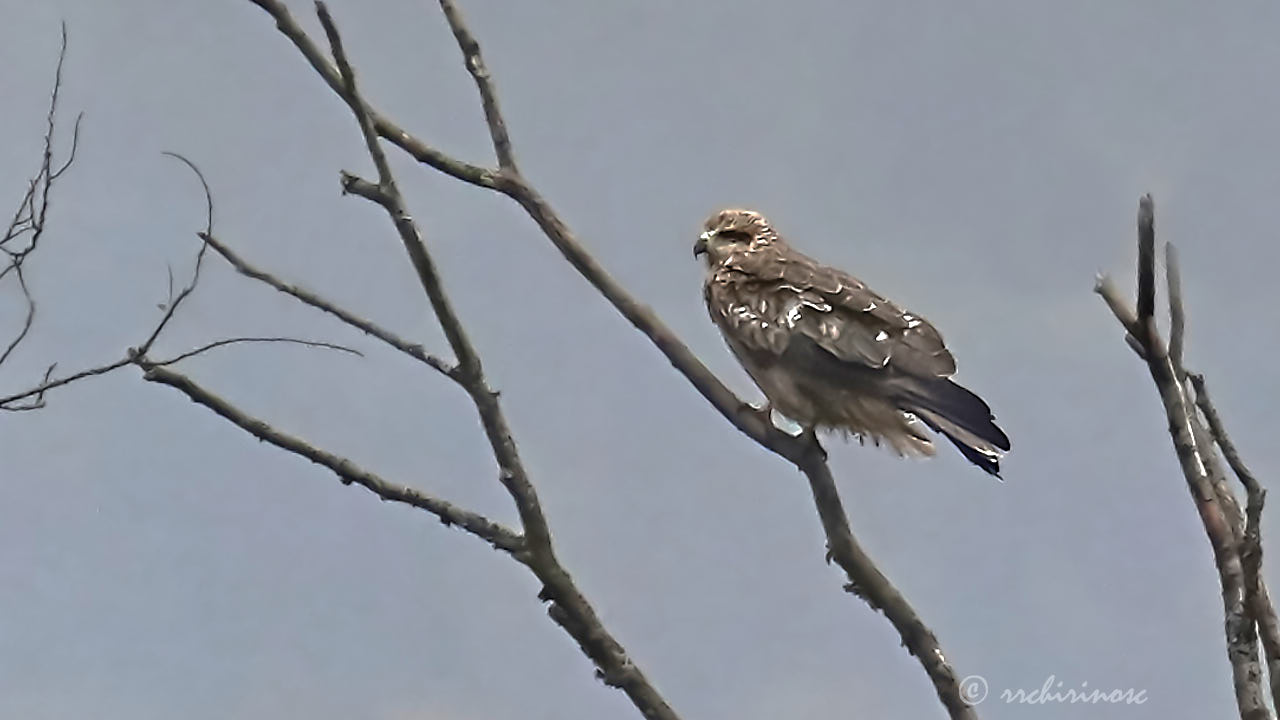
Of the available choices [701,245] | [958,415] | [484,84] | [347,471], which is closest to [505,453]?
[347,471]

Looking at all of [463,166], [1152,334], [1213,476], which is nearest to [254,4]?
[463,166]

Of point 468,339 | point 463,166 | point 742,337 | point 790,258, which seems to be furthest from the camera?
point 790,258

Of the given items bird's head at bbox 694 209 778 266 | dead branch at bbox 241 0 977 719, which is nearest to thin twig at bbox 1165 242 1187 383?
dead branch at bbox 241 0 977 719

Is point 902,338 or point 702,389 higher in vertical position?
point 902,338

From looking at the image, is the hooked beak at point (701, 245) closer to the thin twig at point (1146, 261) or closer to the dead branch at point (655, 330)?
the dead branch at point (655, 330)

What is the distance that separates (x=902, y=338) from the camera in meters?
5.12

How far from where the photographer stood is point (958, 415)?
461cm

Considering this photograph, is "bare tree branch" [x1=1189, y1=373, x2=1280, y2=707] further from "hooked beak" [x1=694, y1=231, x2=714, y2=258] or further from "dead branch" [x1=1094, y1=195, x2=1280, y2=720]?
"hooked beak" [x1=694, y1=231, x2=714, y2=258]

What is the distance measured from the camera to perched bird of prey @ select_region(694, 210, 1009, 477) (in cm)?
482

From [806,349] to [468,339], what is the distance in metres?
2.16

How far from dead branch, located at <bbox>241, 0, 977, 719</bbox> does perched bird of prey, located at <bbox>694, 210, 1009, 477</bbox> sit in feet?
3.03

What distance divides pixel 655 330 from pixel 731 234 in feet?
8.91

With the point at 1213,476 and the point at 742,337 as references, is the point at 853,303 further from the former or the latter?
the point at 1213,476

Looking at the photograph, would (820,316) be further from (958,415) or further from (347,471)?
(347,471)
